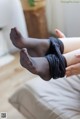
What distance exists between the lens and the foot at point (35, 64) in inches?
43.1

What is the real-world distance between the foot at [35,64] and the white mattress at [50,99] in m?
0.18

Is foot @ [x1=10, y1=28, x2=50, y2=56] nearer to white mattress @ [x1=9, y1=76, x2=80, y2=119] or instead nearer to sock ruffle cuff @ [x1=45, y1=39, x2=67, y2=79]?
sock ruffle cuff @ [x1=45, y1=39, x2=67, y2=79]

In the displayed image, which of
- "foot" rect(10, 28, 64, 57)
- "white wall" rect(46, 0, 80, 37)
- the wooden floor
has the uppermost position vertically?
"foot" rect(10, 28, 64, 57)

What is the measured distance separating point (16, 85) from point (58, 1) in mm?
1098

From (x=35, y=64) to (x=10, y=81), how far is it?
1.07 m

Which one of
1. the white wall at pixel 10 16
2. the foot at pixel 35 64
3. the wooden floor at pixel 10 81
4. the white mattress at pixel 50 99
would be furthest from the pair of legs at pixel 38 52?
the white wall at pixel 10 16

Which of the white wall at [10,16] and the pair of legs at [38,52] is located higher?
the pair of legs at [38,52]

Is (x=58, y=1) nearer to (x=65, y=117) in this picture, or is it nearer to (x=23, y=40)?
(x=23, y=40)

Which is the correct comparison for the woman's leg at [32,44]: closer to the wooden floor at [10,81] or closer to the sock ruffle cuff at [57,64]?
the sock ruffle cuff at [57,64]

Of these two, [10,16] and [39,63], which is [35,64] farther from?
[10,16]

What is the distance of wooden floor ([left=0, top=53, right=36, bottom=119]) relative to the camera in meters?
1.79

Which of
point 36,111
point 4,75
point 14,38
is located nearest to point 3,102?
point 4,75

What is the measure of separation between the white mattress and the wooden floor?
14.9 inches

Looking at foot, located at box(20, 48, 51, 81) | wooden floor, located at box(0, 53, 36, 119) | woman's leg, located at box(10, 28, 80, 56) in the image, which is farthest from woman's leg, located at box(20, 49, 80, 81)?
wooden floor, located at box(0, 53, 36, 119)
